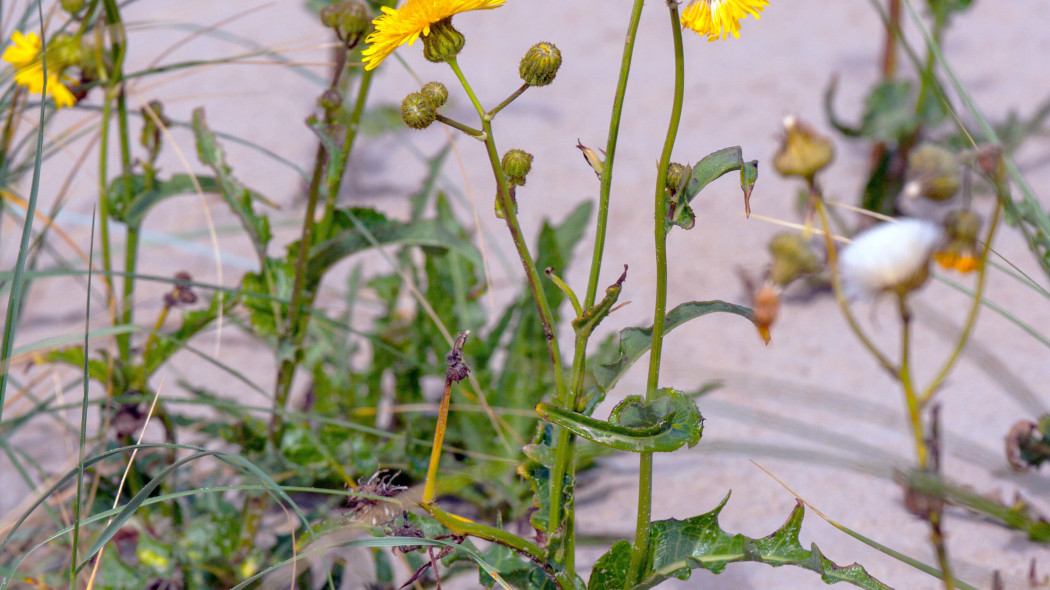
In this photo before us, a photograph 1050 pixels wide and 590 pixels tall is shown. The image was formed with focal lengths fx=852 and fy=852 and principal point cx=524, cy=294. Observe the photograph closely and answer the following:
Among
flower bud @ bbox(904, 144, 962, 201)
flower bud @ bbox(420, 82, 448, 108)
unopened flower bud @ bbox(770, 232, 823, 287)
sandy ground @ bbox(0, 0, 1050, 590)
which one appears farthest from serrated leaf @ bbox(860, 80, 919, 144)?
flower bud @ bbox(420, 82, 448, 108)

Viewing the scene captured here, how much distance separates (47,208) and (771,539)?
1.61m

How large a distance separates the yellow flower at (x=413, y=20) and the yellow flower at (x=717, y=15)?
137 millimetres

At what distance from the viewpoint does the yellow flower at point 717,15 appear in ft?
1.90

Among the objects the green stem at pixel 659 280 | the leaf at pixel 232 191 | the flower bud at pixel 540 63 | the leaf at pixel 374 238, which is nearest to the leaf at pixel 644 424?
the green stem at pixel 659 280

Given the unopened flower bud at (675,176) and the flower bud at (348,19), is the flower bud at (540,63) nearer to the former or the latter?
the unopened flower bud at (675,176)

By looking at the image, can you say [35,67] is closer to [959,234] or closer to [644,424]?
[644,424]

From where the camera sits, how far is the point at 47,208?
174 centimetres

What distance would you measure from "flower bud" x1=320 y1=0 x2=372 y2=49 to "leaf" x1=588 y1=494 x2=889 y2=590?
0.58m

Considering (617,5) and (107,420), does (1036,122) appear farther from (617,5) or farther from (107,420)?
(107,420)

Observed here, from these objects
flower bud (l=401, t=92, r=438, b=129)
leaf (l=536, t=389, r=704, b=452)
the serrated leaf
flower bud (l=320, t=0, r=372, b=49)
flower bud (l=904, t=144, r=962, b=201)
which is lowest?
leaf (l=536, t=389, r=704, b=452)

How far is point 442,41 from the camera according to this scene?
24.7 inches

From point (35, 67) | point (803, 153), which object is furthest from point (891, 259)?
point (35, 67)

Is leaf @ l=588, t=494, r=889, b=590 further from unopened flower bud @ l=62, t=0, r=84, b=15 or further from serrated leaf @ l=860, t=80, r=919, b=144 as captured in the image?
serrated leaf @ l=860, t=80, r=919, b=144

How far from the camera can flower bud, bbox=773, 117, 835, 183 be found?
937mm
